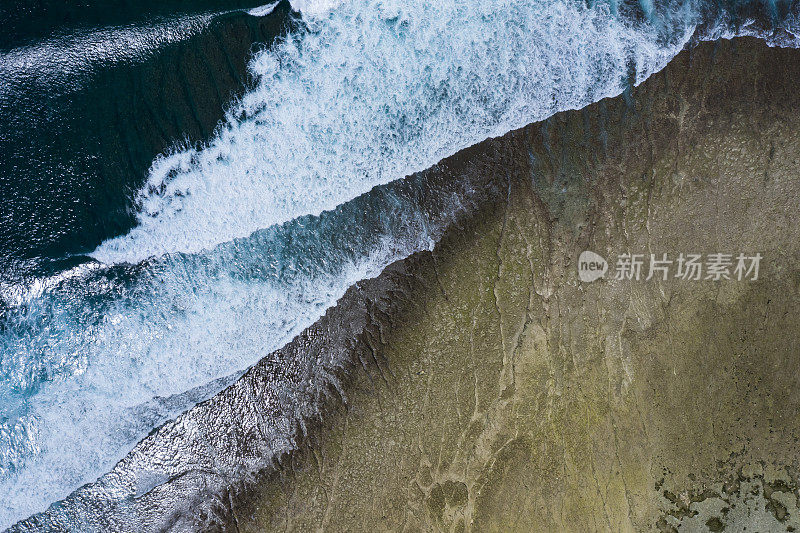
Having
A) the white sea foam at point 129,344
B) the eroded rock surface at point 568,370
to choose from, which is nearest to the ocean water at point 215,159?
the white sea foam at point 129,344

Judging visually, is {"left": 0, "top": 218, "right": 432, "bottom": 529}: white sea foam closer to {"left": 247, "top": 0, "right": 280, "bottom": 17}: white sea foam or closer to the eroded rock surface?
the eroded rock surface

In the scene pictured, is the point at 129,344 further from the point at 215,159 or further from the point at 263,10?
the point at 263,10

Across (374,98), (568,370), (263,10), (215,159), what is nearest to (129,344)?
(215,159)

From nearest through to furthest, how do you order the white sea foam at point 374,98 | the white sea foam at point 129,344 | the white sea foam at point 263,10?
the white sea foam at point 129,344 → the white sea foam at point 374,98 → the white sea foam at point 263,10

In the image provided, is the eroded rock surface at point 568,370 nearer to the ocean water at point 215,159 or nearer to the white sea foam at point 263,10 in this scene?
the ocean water at point 215,159

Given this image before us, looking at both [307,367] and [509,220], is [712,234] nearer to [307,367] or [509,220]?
[509,220]
